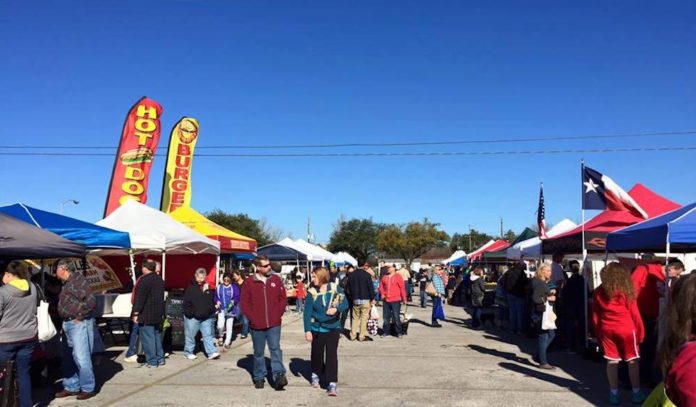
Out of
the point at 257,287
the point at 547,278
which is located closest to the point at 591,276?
the point at 547,278

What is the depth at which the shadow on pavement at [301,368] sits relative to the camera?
8.58m

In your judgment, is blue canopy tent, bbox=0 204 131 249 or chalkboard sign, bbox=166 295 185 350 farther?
chalkboard sign, bbox=166 295 185 350

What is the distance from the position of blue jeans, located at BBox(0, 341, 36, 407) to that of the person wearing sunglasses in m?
2.53

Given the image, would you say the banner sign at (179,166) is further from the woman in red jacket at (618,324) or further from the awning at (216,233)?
the woman in red jacket at (618,324)

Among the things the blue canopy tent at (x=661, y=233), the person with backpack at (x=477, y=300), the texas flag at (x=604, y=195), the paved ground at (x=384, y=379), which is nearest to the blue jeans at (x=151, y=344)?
the paved ground at (x=384, y=379)

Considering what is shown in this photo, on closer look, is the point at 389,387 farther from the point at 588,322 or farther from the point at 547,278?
the point at 588,322

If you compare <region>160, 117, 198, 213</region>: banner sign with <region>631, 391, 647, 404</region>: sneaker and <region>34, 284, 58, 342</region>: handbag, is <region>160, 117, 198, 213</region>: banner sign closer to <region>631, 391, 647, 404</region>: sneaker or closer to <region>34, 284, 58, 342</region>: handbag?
<region>34, 284, 58, 342</region>: handbag

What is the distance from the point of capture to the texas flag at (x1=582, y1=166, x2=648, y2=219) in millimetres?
10078

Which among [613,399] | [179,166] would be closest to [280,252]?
[179,166]

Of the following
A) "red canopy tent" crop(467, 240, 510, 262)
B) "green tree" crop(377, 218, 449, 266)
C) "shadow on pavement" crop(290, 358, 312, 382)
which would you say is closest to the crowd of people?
"shadow on pavement" crop(290, 358, 312, 382)

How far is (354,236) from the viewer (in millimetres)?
84188

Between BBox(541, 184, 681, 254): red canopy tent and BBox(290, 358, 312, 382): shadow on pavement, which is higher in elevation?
BBox(541, 184, 681, 254): red canopy tent

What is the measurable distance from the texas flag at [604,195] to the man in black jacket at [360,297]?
484 centimetres

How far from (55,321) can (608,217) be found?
441 inches
